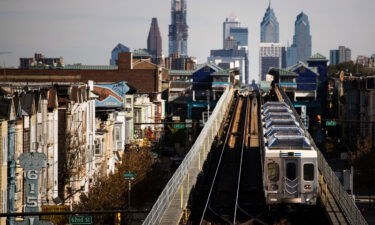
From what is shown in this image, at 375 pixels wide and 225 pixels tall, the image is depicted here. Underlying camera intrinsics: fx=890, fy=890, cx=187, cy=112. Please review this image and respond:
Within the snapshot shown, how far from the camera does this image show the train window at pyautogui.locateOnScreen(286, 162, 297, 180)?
39.4 m

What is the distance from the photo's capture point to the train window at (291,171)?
39406 millimetres

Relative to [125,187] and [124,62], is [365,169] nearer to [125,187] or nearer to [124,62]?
[125,187]

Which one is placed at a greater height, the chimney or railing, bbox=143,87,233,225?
the chimney

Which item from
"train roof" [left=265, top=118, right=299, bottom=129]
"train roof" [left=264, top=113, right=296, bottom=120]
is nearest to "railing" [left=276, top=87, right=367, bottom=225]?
"train roof" [left=265, top=118, right=299, bottom=129]

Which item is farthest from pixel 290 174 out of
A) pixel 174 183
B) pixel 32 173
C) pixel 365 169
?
pixel 365 169

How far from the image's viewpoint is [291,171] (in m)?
39.5

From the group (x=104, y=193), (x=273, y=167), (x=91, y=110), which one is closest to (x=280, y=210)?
(x=273, y=167)

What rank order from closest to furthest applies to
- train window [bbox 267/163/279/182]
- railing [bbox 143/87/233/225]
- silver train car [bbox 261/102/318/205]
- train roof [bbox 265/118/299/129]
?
railing [bbox 143/87/233/225] < silver train car [bbox 261/102/318/205] < train window [bbox 267/163/279/182] < train roof [bbox 265/118/299/129]

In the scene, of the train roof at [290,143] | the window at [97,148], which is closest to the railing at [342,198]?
the train roof at [290,143]

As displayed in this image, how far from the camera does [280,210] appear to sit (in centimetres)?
4128

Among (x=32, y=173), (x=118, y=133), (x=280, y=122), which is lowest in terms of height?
(x=32, y=173)

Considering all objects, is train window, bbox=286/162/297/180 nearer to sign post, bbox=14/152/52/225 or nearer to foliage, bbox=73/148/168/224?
foliage, bbox=73/148/168/224

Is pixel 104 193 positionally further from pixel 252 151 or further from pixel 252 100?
pixel 252 100

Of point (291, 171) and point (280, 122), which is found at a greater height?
point (280, 122)
